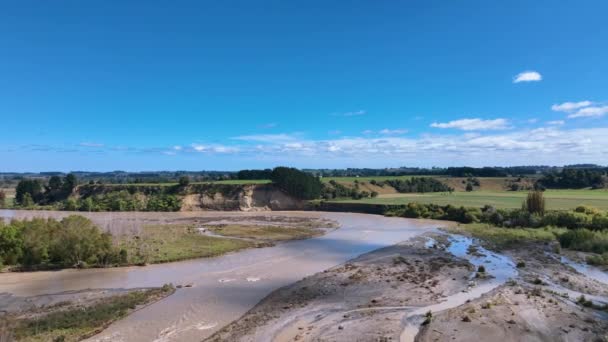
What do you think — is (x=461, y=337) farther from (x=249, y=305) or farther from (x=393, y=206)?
(x=393, y=206)

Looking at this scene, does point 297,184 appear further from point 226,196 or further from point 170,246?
point 170,246

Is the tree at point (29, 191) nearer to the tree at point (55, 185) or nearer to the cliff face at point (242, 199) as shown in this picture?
the tree at point (55, 185)

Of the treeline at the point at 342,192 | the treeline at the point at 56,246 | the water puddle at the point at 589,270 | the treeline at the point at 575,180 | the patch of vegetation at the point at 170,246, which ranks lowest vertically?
the water puddle at the point at 589,270

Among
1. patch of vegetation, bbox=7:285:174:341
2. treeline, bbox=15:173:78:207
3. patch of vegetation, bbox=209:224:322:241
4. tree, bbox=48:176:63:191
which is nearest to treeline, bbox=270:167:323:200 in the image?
patch of vegetation, bbox=209:224:322:241

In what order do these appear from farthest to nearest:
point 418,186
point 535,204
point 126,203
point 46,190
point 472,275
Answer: point 418,186 → point 46,190 → point 126,203 → point 535,204 → point 472,275

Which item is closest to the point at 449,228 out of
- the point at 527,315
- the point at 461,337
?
the point at 527,315

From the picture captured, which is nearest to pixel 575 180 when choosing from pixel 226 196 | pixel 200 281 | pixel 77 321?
pixel 226 196

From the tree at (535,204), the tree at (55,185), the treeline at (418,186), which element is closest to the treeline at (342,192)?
the treeline at (418,186)
